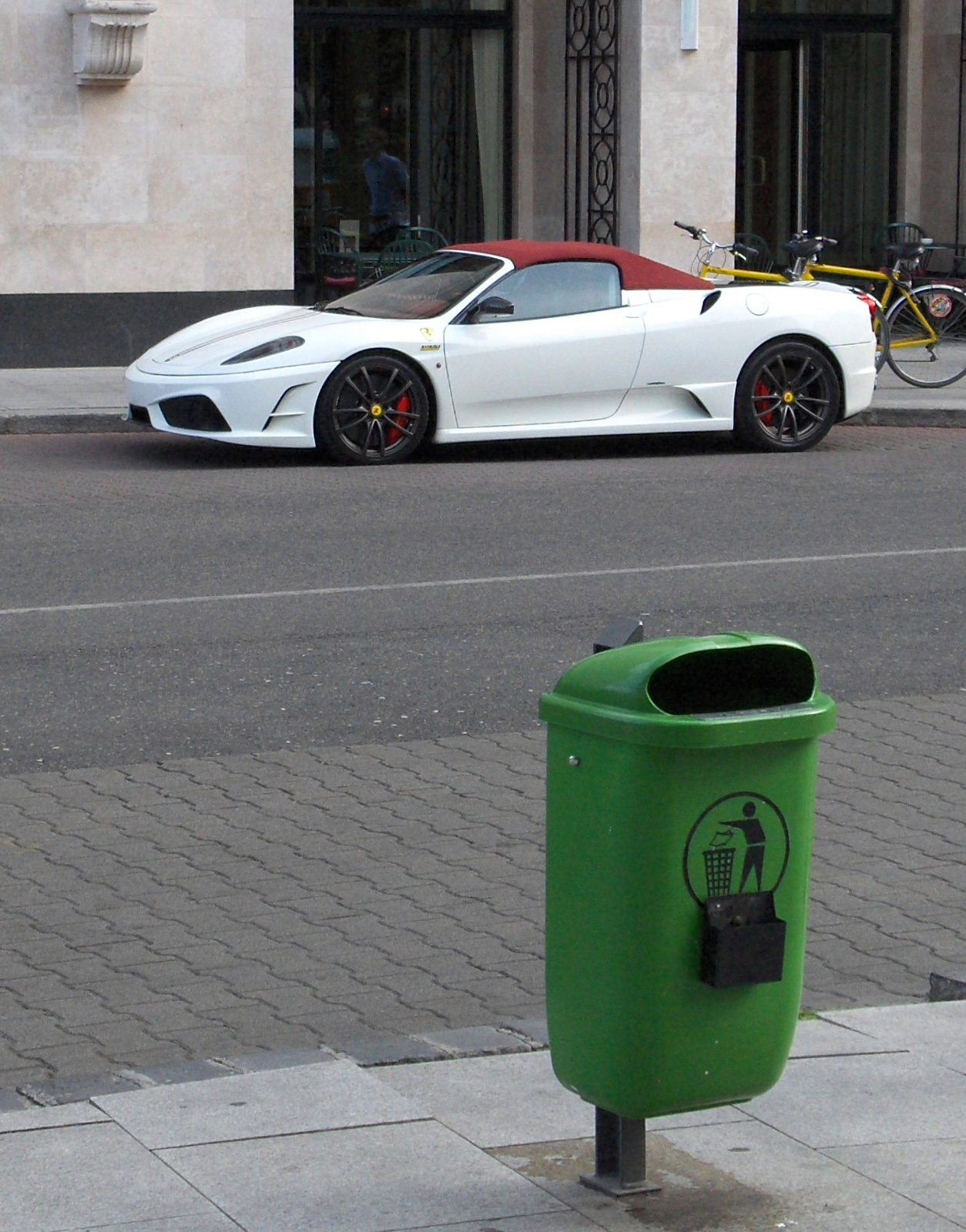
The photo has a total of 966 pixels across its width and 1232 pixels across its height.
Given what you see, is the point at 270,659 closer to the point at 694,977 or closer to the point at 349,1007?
the point at 349,1007

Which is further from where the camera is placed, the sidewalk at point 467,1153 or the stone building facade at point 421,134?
the stone building facade at point 421,134

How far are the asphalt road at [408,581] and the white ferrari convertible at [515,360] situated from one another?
298 mm

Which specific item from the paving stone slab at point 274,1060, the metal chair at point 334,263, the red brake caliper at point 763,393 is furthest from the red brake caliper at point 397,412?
the paving stone slab at point 274,1060

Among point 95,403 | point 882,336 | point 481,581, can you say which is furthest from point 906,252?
point 481,581

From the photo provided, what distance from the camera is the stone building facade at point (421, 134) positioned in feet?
59.6

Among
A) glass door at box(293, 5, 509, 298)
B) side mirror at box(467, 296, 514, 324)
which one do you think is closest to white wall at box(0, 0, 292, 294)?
glass door at box(293, 5, 509, 298)

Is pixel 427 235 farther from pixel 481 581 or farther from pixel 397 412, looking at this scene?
pixel 481 581

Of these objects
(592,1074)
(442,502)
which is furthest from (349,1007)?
(442,502)

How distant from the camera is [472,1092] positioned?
4.05 meters

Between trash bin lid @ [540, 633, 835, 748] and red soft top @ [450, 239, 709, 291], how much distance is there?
10.2 meters

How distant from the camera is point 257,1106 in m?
3.97

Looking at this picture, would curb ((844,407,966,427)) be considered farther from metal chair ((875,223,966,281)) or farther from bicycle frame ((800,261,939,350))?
metal chair ((875,223,966,281))

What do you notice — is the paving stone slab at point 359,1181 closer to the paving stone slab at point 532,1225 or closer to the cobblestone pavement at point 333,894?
the paving stone slab at point 532,1225

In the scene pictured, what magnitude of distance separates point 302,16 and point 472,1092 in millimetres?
18834
